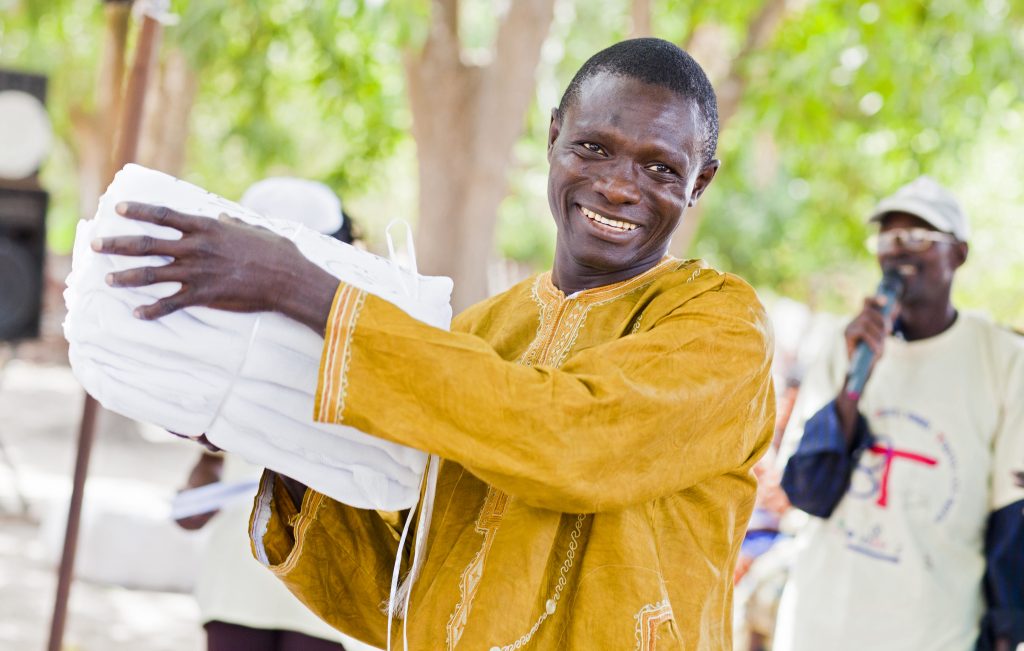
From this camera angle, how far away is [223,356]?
1.43m

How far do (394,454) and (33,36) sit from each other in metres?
8.77

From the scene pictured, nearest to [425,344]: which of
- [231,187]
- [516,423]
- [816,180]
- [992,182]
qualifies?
[516,423]

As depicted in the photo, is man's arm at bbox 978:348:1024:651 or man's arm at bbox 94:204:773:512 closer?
man's arm at bbox 94:204:773:512

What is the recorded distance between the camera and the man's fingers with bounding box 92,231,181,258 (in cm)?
133

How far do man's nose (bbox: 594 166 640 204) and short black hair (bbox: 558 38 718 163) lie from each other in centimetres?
13

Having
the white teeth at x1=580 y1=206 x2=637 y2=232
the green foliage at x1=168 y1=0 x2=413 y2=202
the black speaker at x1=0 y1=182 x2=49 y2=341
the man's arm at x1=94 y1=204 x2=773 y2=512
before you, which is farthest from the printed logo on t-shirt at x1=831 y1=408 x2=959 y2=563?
the black speaker at x1=0 y1=182 x2=49 y2=341

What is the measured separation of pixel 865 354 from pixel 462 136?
3019 mm

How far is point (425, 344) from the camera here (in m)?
1.38

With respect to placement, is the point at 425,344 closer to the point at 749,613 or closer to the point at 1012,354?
the point at 1012,354

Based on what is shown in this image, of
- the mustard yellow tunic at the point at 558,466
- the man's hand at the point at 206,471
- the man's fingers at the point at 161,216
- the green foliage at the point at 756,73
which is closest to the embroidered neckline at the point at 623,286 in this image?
the mustard yellow tunic at the point at 558,466

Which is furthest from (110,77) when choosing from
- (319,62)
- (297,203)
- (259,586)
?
(259,586)

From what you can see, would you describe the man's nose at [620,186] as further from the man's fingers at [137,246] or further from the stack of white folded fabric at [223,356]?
the man's fingers at [137,246]

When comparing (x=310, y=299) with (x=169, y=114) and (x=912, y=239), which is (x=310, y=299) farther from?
(x=169, y=114)

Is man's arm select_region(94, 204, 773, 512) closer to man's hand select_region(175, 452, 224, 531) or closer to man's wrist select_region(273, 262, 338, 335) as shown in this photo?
man's wrist select_region(273, 262, 338, 335)
